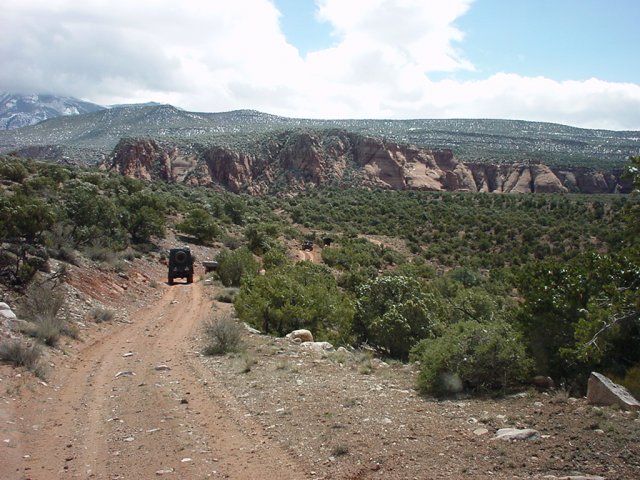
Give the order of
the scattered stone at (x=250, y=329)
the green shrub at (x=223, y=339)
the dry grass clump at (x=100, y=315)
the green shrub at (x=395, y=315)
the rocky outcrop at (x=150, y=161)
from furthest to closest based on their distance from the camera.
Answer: the rocky outcrop at (x=150, y=161) < the dry grass clump at (x=100, y=315) < the scattered stone at (x=250, y=329) < the green shrub at (x=395, y=315) < the green shrub at (x=223, y=339)

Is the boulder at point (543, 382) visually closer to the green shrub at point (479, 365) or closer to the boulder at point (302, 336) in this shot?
the green shrub at point (479, 365)

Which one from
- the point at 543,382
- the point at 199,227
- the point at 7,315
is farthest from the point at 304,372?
the point at 199,227

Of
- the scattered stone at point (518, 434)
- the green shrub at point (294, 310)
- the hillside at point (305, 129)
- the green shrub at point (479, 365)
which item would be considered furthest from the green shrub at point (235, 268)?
the hillside at point (305, 129)

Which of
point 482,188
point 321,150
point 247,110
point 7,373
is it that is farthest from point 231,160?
point 7,373

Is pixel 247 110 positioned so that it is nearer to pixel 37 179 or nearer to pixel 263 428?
pixel 37 179

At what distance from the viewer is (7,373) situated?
957cm

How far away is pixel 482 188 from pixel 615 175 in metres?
21.2

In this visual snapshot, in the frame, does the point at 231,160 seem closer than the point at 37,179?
No

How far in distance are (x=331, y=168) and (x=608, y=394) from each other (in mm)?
89664

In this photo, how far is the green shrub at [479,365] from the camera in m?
8.63

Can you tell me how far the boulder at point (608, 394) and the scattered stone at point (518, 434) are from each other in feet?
4.36

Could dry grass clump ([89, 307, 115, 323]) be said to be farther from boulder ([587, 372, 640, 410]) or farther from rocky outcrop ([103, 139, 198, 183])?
rocky outcrop ([103, 139, 198, 183])

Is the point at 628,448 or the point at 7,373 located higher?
the point at 628,448

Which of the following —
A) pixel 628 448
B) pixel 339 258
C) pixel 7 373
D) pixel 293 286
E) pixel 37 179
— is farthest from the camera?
pixel 339 258
